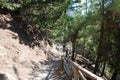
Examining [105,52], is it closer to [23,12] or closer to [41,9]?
[41,9]

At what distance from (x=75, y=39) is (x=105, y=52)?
21.7ft

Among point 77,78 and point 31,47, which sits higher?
point 77,78

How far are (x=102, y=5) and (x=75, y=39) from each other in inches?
370

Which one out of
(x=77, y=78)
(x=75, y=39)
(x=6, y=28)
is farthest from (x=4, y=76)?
(x=75, y=39)

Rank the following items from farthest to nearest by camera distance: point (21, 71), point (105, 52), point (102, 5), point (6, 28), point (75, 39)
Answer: point (75, 39)
point (105, 52)
point (6, 28)
point (102, 5)
point (21, 71)

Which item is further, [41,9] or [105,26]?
[41,9]

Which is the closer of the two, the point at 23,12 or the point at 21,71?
the point at 21,71

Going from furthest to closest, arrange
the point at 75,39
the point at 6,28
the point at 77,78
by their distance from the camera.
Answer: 1. the point at 75,39
2. the point at 6,28
3. the point at 77,78

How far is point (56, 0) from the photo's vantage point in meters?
20.7

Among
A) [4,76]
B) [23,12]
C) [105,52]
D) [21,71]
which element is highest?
[23,12]

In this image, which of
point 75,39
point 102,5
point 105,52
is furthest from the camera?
point 75,39

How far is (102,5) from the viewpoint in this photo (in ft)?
57.3

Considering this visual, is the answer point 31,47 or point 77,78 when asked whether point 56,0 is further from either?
point 77,78

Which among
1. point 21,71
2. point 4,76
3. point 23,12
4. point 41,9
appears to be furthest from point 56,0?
point 4,76
